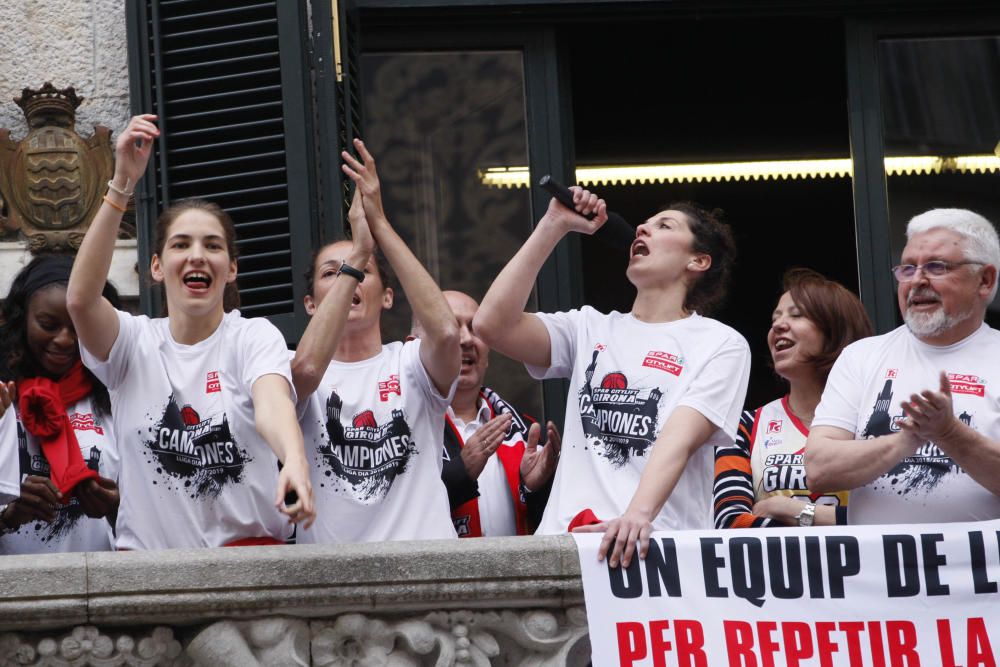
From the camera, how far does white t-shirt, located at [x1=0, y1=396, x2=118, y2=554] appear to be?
6.17 metres

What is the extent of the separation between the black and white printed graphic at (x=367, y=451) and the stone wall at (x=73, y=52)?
2318 millimetres

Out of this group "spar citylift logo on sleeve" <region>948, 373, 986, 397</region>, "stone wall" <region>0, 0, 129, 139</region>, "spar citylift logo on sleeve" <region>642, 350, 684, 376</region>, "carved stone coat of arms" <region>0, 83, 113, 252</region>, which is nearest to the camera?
"spar citylift logo on sleeve" <region>948, 373, 986, 397</region>

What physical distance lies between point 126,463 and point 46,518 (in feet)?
1.25

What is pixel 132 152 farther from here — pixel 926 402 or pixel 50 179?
pixel 926 402

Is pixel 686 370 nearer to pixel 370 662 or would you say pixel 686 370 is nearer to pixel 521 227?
pixel 370 662

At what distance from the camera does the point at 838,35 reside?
8789mm

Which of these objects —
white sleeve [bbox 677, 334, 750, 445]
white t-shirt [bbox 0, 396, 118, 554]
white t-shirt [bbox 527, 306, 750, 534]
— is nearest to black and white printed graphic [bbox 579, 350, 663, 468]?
white t-shirt [bbox 527, 306, 750, 534]

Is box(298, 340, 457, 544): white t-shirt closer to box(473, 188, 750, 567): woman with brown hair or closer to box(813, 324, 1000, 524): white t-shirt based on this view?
box(473, 188, 750, 567): woman with brown hair

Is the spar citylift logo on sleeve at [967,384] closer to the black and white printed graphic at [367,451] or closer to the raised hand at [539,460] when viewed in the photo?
the raised hand at [539,460]

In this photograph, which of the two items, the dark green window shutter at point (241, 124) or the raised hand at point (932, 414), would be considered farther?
the dark green window shutter at point (241, 124)

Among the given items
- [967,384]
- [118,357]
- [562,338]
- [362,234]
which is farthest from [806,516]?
[118,357]

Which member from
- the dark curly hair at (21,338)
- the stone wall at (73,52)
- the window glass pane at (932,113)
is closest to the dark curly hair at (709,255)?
the window glass pane at (932,113)

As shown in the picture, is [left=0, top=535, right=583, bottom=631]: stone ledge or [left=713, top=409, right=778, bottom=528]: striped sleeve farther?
[left=713, top=409, right=778, bottom=528]: striped sleeve

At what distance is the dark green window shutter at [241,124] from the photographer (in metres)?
7.46
